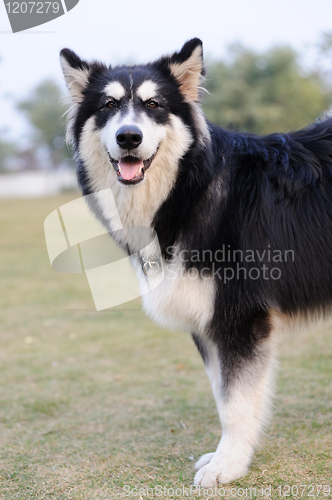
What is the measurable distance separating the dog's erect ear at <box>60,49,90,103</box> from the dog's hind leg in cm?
184

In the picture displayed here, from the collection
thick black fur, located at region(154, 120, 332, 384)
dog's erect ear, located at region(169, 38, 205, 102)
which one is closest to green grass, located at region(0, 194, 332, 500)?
thick black fur, located at region(154, 120, 332, 384)

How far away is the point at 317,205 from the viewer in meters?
2.79

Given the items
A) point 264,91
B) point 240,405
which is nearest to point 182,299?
point 240,405

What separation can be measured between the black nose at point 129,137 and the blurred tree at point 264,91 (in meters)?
20.4

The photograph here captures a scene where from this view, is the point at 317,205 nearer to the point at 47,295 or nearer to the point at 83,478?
the point at 83,478

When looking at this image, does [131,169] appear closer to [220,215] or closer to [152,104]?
[152,104]

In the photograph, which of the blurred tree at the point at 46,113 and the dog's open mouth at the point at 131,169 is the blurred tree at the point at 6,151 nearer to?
the blurred tree at the point at 46,113

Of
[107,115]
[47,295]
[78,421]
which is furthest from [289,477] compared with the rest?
[47,295]

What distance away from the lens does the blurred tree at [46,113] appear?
3800 cm

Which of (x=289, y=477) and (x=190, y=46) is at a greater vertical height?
(x=190, y=46)

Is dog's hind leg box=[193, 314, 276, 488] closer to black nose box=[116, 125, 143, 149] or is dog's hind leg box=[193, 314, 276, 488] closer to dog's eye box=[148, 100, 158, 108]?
black nose box=[116, 125, 143, 149]

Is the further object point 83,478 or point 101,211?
point 101,211

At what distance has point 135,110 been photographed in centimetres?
272

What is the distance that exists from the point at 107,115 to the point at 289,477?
2.41m
